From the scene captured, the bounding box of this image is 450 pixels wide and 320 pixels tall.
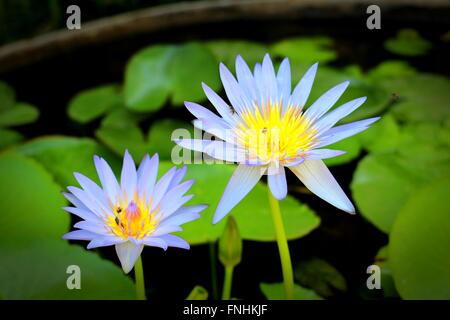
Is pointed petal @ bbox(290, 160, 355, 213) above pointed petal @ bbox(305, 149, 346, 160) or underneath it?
underneath

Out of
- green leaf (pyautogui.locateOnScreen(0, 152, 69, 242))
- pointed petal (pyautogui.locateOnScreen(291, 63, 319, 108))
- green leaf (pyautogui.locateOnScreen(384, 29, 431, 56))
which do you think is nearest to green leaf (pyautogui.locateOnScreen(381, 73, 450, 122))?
green leaf (pyautogui.locateOnScreen(384, 29, 431, 56))

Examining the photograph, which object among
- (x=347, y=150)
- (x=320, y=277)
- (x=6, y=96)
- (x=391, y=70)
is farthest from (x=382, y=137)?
(x=6, y=96)

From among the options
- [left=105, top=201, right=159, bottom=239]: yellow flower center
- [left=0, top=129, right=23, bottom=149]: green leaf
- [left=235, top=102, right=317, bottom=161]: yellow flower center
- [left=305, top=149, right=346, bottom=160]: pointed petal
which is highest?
[left=0, top=129, right=23, bottom=149]: green leaf

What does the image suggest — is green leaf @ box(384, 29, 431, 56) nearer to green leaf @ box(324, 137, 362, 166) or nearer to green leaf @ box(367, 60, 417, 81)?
green leaf @ box(367, 60, 417, 81)

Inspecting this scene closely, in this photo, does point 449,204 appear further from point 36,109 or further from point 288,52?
point 36,109

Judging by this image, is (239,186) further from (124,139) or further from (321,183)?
(124,139)
